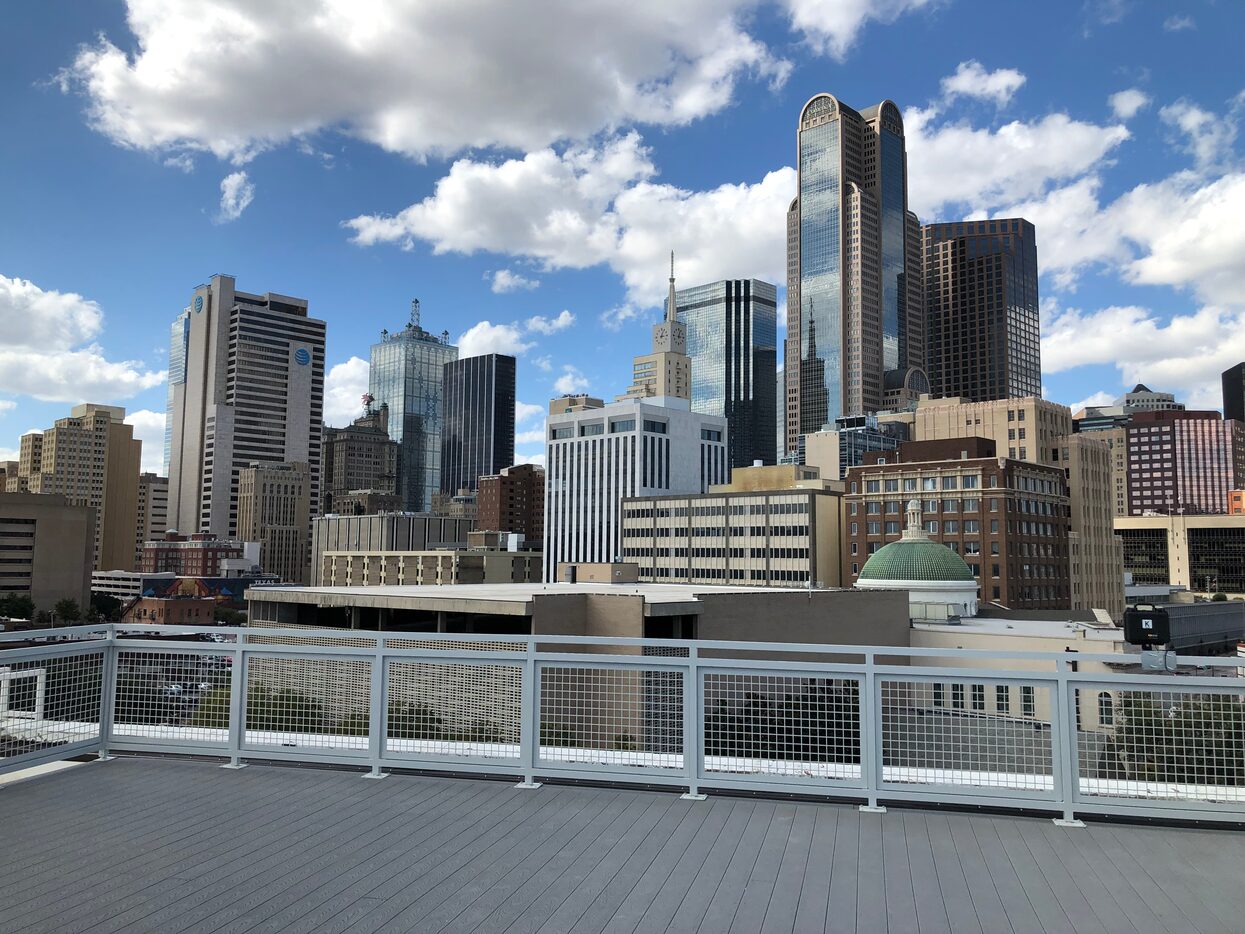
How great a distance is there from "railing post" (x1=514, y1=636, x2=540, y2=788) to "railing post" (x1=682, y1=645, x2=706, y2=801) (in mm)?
1401

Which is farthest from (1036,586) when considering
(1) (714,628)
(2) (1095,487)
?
(1) (714,628)

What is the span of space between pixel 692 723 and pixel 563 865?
86.4 inches

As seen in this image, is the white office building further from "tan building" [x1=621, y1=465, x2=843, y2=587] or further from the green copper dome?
the green copper dome

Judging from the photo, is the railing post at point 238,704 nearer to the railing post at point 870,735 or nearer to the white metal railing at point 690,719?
the white metal railing at point 690,719

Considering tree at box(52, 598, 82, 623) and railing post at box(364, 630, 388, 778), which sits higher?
railing post at box(364, 630, 388, 778)

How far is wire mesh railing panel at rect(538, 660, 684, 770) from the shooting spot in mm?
8539

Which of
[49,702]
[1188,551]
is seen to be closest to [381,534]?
[1188,551]

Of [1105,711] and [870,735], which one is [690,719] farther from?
[1105,711]

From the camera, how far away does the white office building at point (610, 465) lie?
161 meters

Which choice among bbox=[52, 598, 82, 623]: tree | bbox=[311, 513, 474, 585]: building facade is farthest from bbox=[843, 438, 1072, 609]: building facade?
bbox=[52, 598, 82, 623]: tree

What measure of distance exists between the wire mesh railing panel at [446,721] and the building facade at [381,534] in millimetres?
181360

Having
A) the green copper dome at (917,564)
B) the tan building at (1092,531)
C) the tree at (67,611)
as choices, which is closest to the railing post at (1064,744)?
the green copper dome at (917,564)

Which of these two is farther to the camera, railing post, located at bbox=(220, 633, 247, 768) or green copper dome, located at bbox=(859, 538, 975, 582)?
green copper dome, located at bbox=(859, 538, 975, 582)

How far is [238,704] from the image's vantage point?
948cm
